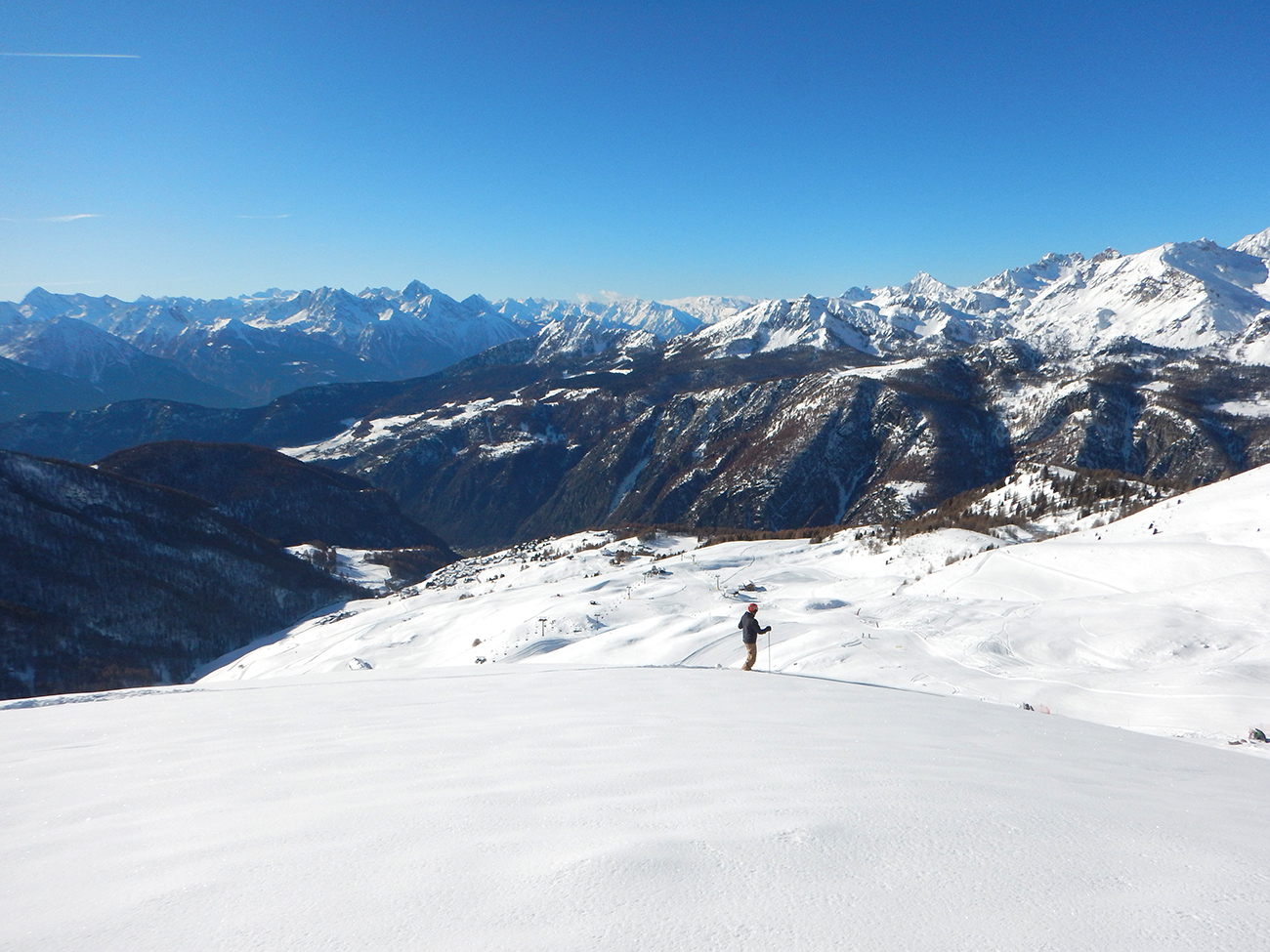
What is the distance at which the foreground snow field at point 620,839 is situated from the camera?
2496 mm

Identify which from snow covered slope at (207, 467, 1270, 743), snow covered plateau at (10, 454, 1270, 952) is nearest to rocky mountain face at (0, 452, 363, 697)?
snow covered slope at (207, 467, 1270, 743)

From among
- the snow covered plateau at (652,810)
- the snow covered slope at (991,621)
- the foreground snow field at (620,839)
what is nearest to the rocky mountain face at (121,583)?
the snow covered slope at (991,621)

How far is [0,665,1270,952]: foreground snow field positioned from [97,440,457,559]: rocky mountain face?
415 ft

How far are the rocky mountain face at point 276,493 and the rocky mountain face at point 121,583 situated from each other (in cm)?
4302

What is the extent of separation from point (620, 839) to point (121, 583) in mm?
90328

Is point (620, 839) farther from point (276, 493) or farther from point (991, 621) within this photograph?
point (276, 493)

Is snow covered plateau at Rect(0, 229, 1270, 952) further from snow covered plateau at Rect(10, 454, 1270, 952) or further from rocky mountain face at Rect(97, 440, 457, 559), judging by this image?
rocky mountain face at Rect(97, 440, 457, 559)

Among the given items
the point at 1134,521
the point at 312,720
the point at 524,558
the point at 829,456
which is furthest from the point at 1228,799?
the point at 829,456

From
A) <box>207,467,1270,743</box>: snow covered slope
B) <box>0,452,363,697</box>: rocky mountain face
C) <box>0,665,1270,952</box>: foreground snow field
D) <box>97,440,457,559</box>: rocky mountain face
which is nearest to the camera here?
<box>0,665,1270,952</box>: foreground snow field

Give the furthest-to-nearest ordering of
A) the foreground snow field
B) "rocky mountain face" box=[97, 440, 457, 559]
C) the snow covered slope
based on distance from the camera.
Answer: "rocky mountain face" box=[97, 440, 457, 559] → the snow covered slope → the foreground snow field

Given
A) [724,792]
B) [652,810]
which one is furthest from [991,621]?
[652,810]

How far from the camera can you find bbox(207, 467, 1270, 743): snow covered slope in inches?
436

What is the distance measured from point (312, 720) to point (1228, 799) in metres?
8.85

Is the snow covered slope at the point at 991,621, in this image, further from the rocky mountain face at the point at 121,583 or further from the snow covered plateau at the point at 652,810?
the rocky mountain face at the point at 121,583
